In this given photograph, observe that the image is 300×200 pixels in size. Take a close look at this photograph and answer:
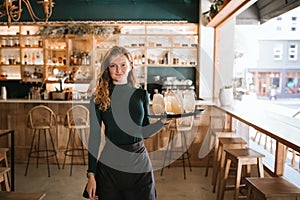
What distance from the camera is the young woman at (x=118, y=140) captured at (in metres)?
2.05

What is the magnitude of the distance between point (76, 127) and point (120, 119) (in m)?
3.03

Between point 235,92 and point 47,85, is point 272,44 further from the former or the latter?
point 47,85

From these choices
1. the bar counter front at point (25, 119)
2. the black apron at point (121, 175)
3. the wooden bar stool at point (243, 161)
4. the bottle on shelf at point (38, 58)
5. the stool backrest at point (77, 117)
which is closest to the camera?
the black apron at point (121, 175)

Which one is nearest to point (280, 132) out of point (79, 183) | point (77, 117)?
point (79, 183)

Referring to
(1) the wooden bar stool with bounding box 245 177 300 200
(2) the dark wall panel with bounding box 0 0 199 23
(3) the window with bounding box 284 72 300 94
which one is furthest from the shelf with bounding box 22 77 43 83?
(1) the wooden bar stool with bounding box 245 177 300 200

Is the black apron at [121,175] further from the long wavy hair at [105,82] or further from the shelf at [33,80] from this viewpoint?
the shelf at [33,80]

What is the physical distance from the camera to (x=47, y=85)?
6949mm

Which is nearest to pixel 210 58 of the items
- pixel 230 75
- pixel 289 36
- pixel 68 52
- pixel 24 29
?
pixel 230 75

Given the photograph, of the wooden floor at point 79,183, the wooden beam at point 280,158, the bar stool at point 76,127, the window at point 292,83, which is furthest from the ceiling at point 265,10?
the bar stool at point 76,127

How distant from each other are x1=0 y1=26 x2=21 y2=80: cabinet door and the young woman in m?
5.33

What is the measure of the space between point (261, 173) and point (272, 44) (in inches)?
118

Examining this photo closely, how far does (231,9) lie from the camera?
4.32m

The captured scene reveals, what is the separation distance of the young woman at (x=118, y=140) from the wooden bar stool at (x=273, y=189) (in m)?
0.74

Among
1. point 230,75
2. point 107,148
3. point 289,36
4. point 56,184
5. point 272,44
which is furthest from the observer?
point 230,75
